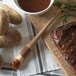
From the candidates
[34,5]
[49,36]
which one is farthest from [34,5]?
[49,36]

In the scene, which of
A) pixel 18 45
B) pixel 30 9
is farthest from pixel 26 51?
pixel 30 9

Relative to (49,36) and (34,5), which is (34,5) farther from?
(49,36)

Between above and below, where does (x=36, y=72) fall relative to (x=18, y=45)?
below

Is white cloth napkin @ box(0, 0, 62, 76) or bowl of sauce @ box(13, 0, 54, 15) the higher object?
bowl of sauce @ box(13, 0, 54, 15)

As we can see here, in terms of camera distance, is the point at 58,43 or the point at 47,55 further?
the point at 47,55

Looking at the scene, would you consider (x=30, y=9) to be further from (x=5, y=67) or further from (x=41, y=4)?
(x=5, y=67)

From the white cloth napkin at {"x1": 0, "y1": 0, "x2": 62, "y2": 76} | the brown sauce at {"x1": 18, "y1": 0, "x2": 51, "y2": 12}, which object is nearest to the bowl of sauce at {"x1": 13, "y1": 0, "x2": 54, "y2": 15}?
the brown sauce at {"x1": 18, "y1": 0, "x2": 51, "y2": 12}

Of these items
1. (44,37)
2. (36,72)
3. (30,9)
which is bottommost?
(36,72)

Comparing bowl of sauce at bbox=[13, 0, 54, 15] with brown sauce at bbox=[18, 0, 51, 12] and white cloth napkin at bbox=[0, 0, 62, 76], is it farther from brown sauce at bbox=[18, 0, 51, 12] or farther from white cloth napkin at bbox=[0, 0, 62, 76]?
white cloth napkin at bbox=[0, 0, 62, 76]
